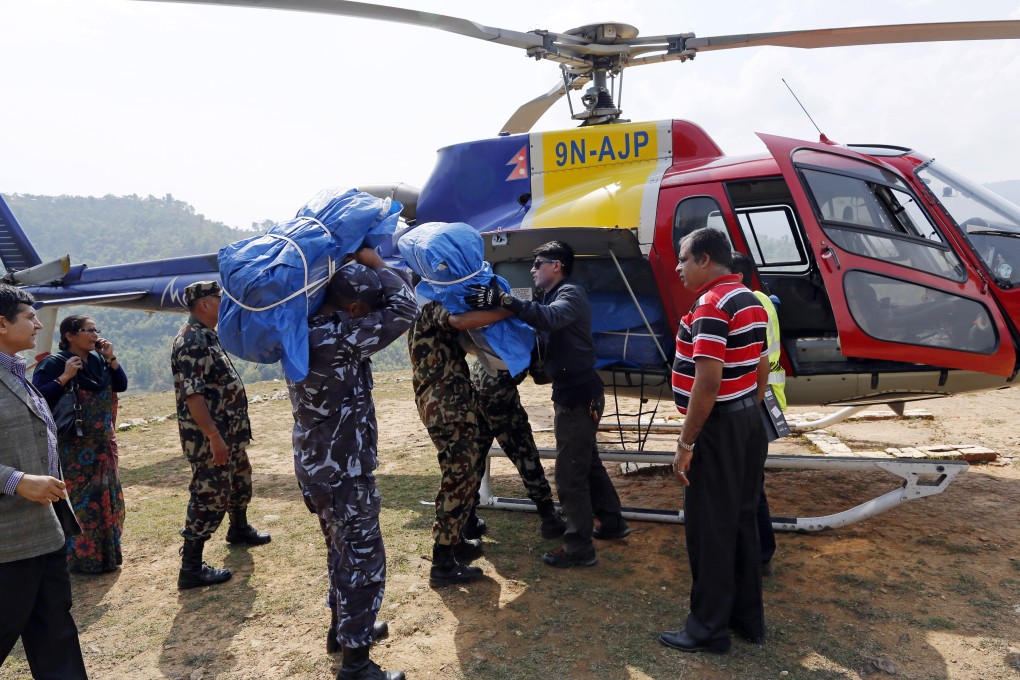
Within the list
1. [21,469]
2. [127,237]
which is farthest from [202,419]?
[127,237]

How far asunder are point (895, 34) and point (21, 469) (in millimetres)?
5586

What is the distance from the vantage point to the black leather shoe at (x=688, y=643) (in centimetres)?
324

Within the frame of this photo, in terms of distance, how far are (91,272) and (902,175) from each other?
29.5 ft

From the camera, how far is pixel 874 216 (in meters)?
4.57

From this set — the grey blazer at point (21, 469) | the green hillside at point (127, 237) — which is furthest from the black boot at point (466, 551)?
the green hillside at point (127, 237)

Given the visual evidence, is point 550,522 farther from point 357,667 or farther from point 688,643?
point 357,667

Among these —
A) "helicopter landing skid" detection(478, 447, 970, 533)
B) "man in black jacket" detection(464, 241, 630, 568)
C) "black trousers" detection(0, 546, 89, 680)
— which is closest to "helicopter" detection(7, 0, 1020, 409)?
"helicopter landing skid" detection(478, 447, 970, 533)

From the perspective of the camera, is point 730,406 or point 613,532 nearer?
point 730,406

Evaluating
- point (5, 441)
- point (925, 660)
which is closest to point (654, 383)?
point (925, 660)

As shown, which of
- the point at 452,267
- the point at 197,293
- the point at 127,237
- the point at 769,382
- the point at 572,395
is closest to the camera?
the point at 452,267

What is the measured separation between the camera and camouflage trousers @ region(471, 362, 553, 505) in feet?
15.2

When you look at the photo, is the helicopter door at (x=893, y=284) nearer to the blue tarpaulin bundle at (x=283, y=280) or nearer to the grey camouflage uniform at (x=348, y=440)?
the grey camouflage uniform at (x=348, y=440)

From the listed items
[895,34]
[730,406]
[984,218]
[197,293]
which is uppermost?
[895,34]

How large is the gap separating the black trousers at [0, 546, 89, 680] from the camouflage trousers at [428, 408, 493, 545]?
1874mm
